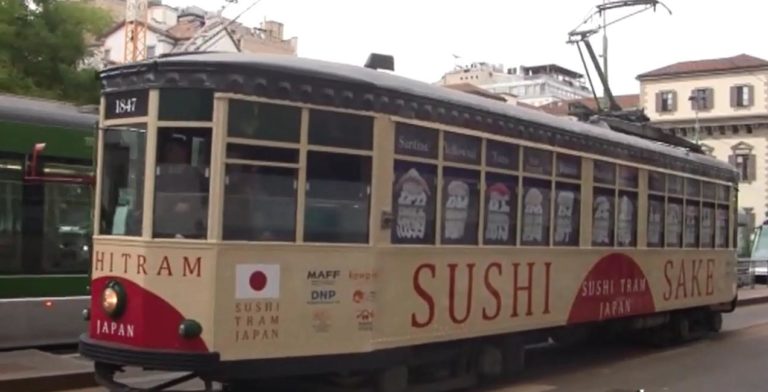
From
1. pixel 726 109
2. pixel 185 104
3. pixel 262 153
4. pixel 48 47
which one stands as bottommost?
pixel 262 153

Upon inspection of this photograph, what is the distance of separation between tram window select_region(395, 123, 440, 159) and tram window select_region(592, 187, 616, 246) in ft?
9.88

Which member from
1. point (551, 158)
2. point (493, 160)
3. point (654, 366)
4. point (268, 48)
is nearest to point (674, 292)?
point (654, 366)

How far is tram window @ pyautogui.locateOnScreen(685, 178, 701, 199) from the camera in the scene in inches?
503

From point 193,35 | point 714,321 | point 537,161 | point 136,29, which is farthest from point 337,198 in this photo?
point 193,35

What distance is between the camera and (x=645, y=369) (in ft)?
36.0

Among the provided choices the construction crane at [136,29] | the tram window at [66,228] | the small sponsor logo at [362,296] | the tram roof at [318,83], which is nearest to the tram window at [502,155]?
the tram roof at [318,83]

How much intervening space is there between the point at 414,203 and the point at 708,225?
7265mm

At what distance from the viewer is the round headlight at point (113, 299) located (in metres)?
6.67

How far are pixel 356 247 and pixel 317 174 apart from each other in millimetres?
672

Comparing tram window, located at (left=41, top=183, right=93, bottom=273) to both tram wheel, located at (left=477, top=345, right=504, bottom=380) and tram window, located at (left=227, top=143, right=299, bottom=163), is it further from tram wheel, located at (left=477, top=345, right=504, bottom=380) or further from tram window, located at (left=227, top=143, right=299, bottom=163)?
tram wheel, located at (left=477, top=345, right=504, bottom=380)

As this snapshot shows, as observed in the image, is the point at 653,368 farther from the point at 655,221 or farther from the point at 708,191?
the point at 708,191

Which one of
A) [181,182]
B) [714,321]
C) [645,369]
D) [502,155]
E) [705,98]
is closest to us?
[181,182]

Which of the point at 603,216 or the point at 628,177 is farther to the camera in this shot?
the point at 628,177

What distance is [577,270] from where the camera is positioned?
995 centimetres
